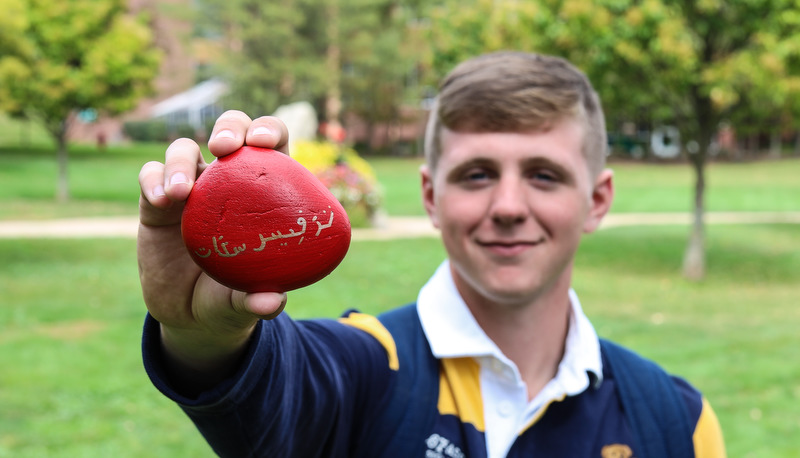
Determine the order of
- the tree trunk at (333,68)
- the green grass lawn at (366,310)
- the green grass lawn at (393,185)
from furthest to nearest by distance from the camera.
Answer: the tree trunk at (333,68)
the green grass lawn at (393,185)
the green grass lawn at (366,310)

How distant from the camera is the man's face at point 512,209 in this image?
215 centimetres

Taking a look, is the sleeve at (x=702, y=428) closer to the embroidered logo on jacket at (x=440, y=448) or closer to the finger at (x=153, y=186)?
the embroidered logo on jacket at (x=440, y=448)

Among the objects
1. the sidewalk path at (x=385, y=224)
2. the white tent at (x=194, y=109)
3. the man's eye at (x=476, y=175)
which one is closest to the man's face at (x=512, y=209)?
the man's eye at (x=476, y=175)

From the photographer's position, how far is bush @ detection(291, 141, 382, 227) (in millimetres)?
17359

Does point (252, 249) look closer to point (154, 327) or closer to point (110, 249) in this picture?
point (154, 327)

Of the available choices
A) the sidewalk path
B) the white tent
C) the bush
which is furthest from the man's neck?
the white tent

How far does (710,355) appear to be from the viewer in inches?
318

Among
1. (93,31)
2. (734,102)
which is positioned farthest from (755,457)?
(93,31)

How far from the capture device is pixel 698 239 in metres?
12.9

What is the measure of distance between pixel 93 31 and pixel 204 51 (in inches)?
938

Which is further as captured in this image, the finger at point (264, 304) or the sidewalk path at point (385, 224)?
the sidewalk path at point (385, 224)

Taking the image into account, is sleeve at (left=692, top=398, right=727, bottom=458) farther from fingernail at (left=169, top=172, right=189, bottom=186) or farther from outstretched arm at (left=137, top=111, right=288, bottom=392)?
fingernail at (left=169, top=172, right=189, bottom=186)

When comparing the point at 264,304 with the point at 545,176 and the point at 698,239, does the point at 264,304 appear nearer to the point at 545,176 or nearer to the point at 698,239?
the point at 545,176

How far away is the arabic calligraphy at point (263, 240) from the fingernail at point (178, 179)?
123 mm
